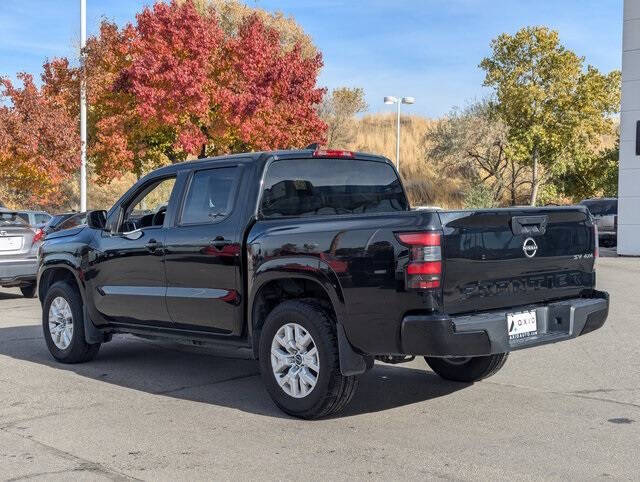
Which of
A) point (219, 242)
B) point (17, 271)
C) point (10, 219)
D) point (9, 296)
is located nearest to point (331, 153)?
point (219, 242)

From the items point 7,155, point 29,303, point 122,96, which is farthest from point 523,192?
point 29,303

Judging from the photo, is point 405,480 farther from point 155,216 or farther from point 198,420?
point 155,216

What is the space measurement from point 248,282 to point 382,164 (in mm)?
1870

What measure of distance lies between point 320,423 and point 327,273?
1092 millimetres

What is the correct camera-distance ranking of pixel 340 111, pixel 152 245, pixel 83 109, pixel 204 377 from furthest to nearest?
1. pixel 340 111
2. pixel 83 109
3. pixel 204 377
4. pixel 152 245

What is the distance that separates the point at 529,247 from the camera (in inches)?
235

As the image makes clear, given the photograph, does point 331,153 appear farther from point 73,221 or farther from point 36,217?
point 36,217

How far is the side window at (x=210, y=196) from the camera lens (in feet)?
23.0

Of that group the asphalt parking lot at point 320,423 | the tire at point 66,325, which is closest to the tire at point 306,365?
the asphalt parking lot at point 320,423

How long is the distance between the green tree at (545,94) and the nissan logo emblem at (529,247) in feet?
113

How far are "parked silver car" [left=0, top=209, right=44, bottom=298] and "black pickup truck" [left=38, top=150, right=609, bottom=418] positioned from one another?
6.07 meters

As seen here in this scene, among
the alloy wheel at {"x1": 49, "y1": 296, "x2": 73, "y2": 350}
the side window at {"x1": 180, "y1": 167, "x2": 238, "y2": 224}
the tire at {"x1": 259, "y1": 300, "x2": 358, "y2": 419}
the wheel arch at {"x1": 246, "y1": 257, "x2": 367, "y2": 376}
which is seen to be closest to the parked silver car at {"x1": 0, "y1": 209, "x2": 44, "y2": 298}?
the alloy wheel at {"x1": 49, "y1": 296, "x2": 73, "y2": 350}

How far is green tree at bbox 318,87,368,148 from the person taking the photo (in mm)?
55578

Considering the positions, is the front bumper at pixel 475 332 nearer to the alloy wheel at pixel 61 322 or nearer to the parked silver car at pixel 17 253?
the alloy wheel at pixel 61 322
